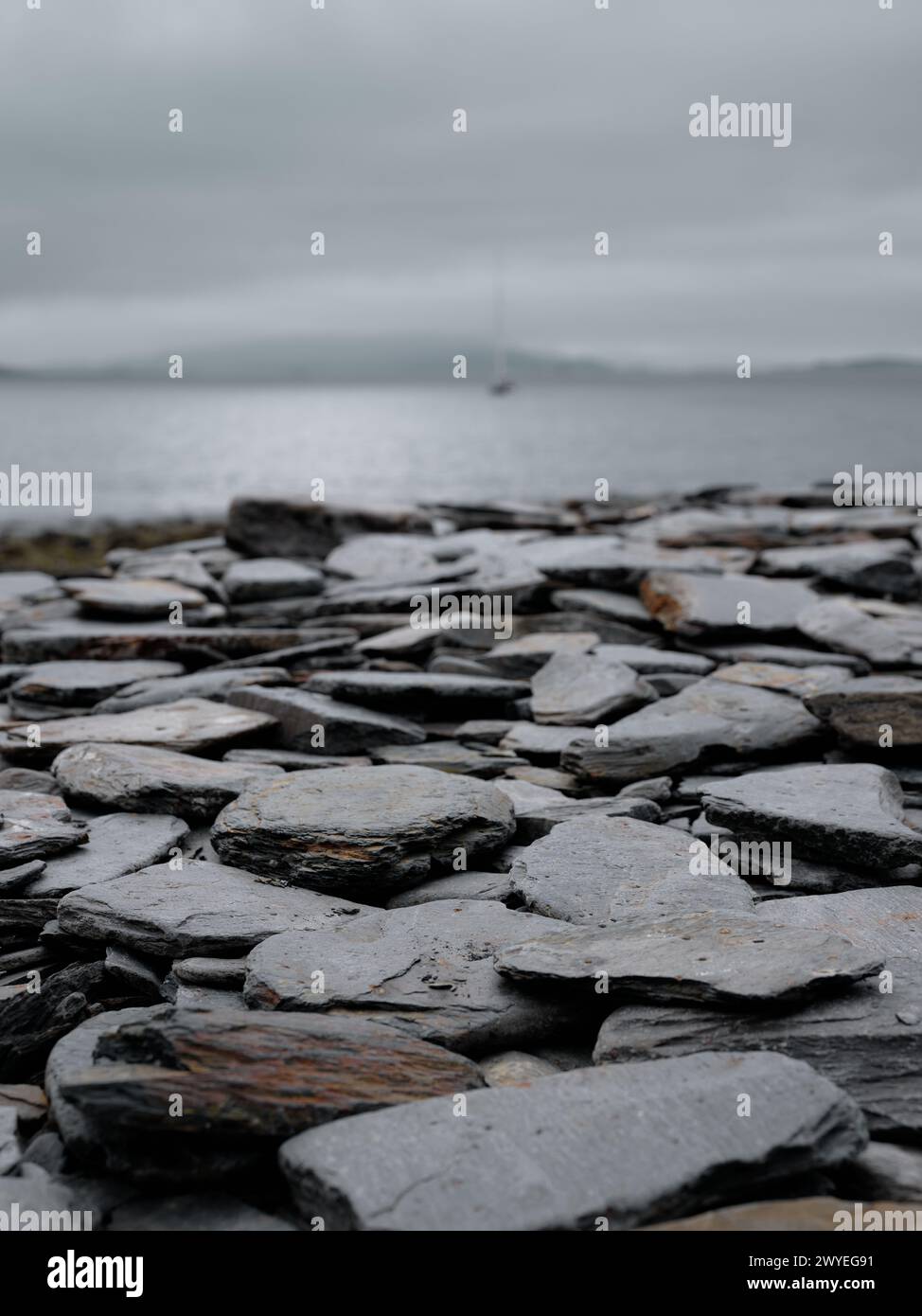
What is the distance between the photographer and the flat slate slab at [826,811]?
4461 mm

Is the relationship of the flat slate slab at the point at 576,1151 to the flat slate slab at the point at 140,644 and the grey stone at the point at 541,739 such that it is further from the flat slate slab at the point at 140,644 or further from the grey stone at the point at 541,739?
the flat slate slab at the point at 140,644

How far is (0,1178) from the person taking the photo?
2.89 metres

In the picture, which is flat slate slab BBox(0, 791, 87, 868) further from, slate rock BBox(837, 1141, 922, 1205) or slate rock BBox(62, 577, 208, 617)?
slate rock BBox(62, 577, 208, 617)

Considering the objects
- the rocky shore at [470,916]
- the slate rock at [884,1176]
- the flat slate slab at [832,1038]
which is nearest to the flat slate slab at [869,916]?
the rocky shore at [470,916]

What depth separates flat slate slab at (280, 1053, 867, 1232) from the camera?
259 centimetres

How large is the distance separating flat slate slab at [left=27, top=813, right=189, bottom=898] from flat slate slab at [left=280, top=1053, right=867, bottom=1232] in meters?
1.91

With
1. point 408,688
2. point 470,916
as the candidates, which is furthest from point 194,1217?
point 408,688

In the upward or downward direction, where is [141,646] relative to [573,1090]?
upward

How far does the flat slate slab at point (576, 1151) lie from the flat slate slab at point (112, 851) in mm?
1912

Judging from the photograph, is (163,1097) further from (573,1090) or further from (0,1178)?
(573,1090)

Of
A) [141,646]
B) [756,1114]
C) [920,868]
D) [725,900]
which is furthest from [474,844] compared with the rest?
[141,646]

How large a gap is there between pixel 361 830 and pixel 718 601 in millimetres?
4441
